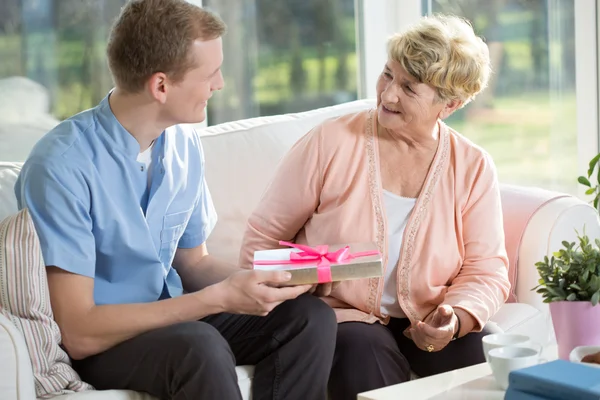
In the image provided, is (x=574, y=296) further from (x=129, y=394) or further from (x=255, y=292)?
(x=129, y=394)

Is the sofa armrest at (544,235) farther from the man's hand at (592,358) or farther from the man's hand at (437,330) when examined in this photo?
the man's hand at (592,358)

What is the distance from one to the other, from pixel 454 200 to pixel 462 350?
1.27ft

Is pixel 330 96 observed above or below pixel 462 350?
above

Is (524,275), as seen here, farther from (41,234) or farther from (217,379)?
(41,234)

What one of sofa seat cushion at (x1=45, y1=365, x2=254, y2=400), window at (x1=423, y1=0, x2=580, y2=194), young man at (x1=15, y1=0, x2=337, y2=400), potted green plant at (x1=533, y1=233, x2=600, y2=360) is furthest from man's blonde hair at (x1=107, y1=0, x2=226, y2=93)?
window at (x1=423, y1=0, x2=580, y2=194)

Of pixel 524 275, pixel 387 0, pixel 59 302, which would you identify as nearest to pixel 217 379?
pixel 59 302

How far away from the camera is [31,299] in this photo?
1.73 meters

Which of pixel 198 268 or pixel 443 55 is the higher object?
pixel 443 55

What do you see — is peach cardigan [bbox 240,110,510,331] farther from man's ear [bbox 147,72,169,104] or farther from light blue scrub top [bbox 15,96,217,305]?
man's ear [bbox 147,72,169,104]

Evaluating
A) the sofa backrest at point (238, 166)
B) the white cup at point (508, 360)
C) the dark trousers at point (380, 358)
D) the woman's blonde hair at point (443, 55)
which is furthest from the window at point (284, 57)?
the white cup at point (508, 360)

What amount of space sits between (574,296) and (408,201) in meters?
0.54

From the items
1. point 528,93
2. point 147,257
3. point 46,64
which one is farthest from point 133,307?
point 528,93

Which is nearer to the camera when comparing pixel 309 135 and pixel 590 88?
pixel 309 135

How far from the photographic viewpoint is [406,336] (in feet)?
7.00
